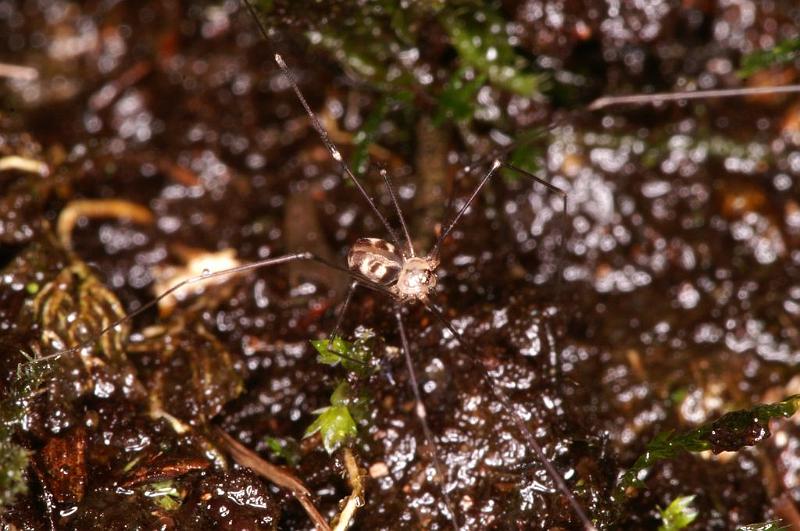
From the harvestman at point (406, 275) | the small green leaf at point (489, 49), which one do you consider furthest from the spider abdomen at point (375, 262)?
the small green leaf at point (489, 49)

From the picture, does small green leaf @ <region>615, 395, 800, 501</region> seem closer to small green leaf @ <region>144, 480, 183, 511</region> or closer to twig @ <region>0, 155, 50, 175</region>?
small green leaf @ <region>144, 480, 183, 511</region>

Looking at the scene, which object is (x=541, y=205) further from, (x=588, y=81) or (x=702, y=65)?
(x=702, y=65)

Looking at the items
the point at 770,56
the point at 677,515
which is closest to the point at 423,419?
the point at 677,515

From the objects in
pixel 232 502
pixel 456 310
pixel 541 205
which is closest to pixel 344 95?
pixel 541 205

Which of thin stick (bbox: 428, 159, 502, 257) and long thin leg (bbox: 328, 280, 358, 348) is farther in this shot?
thin stick (bbox: 428, 159, 502, 257)

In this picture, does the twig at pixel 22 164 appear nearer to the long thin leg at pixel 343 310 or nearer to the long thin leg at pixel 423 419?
the long thin leg at pixel 343 310

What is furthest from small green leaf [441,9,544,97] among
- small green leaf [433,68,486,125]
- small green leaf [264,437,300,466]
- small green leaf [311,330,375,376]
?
small green leaf [264,437,300,466]
